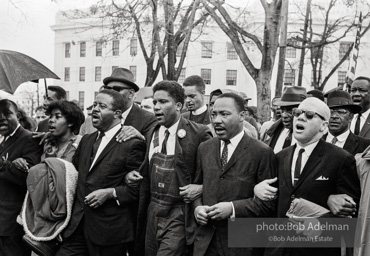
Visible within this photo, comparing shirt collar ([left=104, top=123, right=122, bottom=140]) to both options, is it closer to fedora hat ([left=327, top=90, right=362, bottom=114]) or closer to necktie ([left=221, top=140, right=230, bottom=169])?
necktie ([left=221, top=140, right=230, bottom=169])

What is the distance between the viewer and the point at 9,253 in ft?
22.7

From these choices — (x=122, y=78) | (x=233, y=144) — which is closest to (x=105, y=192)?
(x=233, y=144)

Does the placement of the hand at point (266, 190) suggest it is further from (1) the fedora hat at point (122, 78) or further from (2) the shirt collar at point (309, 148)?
(1) the fedora hat at point (122, 78)

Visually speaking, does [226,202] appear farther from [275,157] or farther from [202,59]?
[202,59]

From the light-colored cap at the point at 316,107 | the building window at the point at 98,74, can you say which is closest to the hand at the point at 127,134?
the light-colored cap at the point at 316,107

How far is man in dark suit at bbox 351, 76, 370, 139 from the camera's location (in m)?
7.68

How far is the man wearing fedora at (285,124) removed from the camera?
6902 mm

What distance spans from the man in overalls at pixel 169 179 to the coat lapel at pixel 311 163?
106cm

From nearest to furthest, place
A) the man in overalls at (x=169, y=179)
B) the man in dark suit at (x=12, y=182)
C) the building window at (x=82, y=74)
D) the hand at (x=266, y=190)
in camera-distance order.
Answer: the hand at (x=266, y=190) < the man in overalls at (x=169, y=179) < the man in dark suit at (x=12, y=182) < the building window at (x=82, y=74)

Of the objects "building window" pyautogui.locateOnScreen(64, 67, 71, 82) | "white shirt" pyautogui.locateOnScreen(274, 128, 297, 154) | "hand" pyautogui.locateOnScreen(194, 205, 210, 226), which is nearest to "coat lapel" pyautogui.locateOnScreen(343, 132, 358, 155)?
"white shirt" pyautogui.locateOnScreen(274, 128, 297, 154)

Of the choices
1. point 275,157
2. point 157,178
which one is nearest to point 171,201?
point 157,178

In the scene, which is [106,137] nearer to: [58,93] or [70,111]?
[70,111]

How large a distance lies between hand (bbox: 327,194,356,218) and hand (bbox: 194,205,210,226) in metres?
1.13

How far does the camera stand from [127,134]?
241 inches
